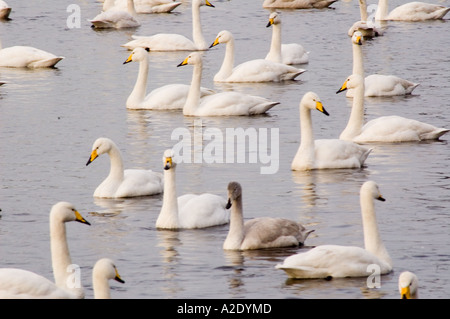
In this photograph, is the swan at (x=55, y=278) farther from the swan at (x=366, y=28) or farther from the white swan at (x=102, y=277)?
the swan at (x=366, y=28)

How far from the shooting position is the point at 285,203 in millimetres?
16844

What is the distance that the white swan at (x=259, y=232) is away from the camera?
47.4 ft

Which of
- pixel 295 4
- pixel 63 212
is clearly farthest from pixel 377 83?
pixel 295 4

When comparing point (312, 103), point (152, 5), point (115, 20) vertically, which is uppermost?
point (152, 5)

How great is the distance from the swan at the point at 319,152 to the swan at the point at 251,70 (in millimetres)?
8035

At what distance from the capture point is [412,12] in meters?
37.3

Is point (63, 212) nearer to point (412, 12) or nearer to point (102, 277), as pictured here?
point (102, 277)

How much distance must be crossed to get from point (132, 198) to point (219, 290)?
Answer: 182 inches

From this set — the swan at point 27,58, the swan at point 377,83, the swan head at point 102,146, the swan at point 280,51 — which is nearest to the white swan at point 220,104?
the swan at point 377,83

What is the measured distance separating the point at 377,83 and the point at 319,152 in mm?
6320

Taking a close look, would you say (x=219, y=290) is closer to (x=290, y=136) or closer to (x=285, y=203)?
(x=285, y=203)

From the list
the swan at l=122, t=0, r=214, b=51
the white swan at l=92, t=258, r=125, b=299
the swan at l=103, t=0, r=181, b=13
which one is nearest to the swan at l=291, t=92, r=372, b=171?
the white swan at l=92, t=258, r=125, b=299
